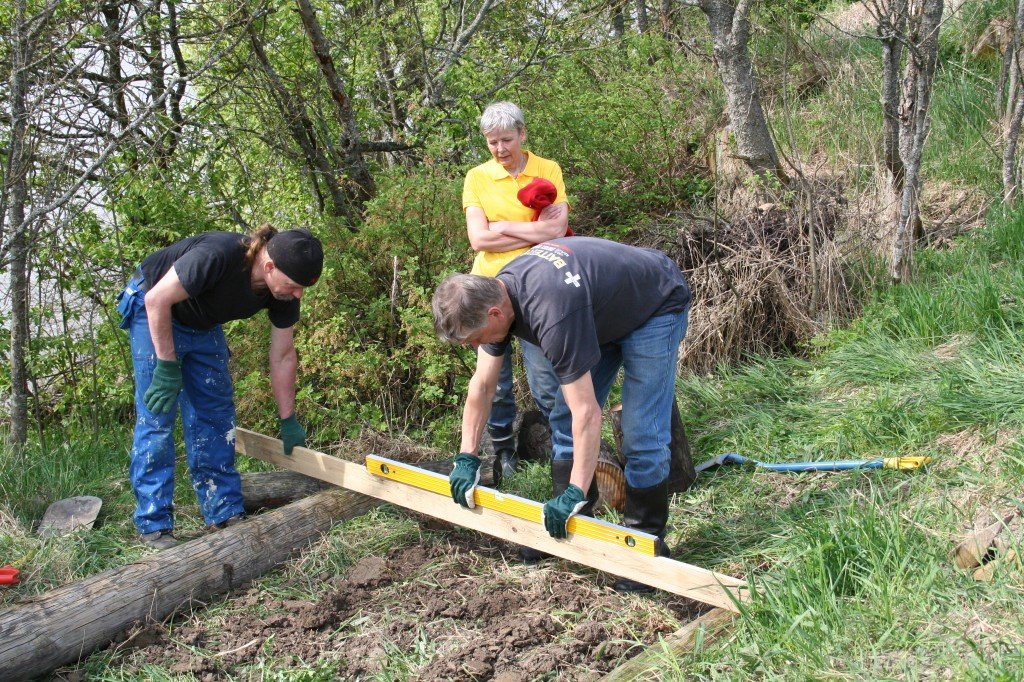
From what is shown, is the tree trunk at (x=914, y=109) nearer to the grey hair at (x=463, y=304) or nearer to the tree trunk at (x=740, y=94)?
the tree trunk at (x=740, y=94)

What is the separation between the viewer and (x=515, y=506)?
144 inches

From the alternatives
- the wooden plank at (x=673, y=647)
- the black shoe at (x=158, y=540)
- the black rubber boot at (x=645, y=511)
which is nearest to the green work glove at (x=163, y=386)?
the black shoe at (x=158, y=540)

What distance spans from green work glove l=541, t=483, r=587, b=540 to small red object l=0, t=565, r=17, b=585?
226 centimetres

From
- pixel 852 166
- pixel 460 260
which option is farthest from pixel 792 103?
pixel 460 260

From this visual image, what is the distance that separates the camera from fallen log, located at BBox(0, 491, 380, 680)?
3.29 metres

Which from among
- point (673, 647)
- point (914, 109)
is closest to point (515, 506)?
point (673, 647)

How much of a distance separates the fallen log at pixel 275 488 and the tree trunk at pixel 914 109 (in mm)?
3926

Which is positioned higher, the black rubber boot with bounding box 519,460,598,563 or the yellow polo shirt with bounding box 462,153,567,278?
the yellow polo shirt with bounding box 462,153,567,278

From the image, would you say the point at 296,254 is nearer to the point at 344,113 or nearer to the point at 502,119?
the point at 502,119

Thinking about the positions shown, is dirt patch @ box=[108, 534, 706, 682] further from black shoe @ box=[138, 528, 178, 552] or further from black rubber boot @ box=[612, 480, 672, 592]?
black shoe @ box=[138, 528, 178, 552]

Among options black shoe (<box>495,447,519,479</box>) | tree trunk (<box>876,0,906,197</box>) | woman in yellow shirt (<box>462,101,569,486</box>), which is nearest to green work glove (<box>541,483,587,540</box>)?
woman in yellow shirt (<box>462,101,569,486</box>)

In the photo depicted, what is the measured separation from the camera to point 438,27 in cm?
841

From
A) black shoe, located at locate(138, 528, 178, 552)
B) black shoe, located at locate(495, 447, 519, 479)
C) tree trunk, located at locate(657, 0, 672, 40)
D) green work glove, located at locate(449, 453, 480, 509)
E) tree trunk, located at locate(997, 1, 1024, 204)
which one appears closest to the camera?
green work glove, located at locate(449, 453, 480, 509)

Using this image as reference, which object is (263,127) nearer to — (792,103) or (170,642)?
(170,642)
